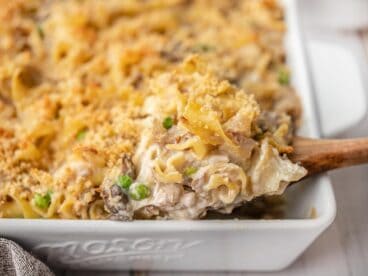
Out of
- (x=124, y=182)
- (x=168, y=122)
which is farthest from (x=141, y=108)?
(x=124, y=182)

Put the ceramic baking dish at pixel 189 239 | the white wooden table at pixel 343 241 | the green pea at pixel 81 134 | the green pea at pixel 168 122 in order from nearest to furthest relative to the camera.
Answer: the ceramic baking dish at pixel 189 239 < the green pea at pixel 168 122 < the green pea at pixel 81 134 < the white wooden table at pixel 343 241

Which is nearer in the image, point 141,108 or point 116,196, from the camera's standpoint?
point 116,196

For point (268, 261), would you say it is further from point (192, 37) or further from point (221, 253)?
point (192, 37)

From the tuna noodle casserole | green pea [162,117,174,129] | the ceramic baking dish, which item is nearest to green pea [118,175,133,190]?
the tuna noodle casserole

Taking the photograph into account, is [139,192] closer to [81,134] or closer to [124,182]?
[124,182]

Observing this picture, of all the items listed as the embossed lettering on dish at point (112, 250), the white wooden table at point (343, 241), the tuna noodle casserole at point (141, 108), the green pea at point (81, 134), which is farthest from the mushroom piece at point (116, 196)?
the white wooden table at point (343, 241)

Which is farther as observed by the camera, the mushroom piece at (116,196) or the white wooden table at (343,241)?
the white wooden table at (343,241)

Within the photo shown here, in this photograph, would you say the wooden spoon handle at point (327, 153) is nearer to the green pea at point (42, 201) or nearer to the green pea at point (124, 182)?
the green pea at point (124, 182)
